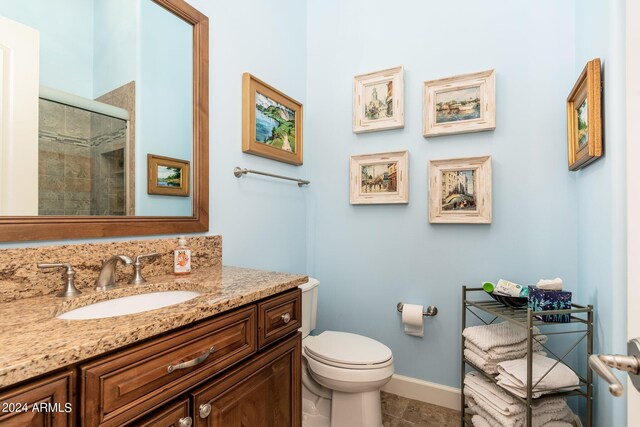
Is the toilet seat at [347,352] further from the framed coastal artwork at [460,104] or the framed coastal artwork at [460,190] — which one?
the framed coastal artwork at [460,104]

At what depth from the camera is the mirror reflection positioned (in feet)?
3.13

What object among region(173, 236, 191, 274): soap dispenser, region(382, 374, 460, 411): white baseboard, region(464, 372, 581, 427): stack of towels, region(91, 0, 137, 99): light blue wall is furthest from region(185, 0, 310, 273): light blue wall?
region(464, 372, 581, 427): stack of towels

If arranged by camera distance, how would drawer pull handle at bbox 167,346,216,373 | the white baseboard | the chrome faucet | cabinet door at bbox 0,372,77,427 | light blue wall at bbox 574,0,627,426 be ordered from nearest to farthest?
1. cabinet door at bbox 0,372,77,427
2. drawer pull handle at bbox 167,346,216,373
3. light blue wall at bbox 574,0,627,426
4. the chrome faucet
5. the white baseboard

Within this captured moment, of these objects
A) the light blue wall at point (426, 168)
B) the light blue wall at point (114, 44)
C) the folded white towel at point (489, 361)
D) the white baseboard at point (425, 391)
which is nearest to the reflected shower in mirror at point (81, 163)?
the light blue wall at point (114, 44)

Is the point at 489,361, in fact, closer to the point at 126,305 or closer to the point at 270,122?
the point at 126,305

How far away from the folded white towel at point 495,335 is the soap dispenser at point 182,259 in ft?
4.31

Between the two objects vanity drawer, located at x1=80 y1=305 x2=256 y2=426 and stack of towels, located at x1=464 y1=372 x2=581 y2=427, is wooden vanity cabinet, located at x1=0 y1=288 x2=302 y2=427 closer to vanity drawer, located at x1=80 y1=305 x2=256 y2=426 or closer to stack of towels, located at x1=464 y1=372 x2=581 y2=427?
vanity drawer, located at x1=80 y1=305 x2=256 y2=426

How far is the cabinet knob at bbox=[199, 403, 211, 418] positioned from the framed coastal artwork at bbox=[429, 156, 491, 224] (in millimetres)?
1424

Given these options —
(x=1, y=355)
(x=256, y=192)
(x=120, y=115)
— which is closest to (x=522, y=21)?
(x=256, y=192)

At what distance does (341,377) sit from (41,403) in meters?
1.15

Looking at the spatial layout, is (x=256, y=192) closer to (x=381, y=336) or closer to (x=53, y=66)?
(x=53, y=66)

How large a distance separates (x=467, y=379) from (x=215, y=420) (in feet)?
4.03

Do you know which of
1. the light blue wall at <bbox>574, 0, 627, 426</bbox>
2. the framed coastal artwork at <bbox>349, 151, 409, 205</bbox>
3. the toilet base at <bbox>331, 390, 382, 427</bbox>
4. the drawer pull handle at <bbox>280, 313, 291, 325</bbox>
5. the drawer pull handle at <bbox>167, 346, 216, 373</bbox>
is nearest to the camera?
the drawer pull handle at <bbox>167, 346, 216, 373</bbox>

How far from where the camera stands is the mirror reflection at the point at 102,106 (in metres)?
0.95
